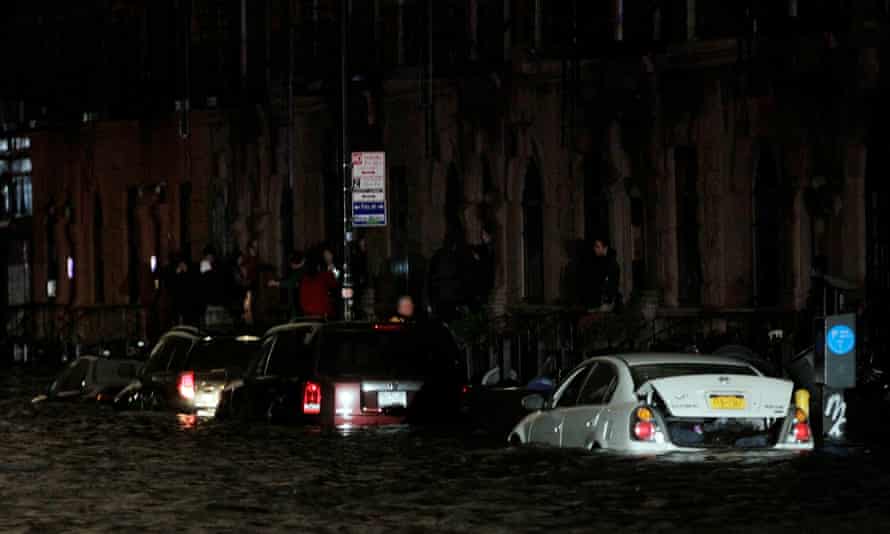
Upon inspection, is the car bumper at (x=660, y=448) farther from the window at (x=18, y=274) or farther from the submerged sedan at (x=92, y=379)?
the window at (x=18, y=274)

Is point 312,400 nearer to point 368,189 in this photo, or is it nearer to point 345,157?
point 345,157

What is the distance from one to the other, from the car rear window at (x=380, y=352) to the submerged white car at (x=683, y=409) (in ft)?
14.7

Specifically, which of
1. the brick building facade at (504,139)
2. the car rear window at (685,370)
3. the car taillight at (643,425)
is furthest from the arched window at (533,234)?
the car taillight at (643,425)

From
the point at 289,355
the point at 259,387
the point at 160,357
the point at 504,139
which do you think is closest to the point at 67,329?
the point at 504,139

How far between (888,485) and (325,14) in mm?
31863

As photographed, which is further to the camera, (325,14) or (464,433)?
(325,14)

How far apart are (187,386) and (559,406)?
933 cm

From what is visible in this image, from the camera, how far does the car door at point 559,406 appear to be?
2142cm

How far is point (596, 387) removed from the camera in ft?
69.2

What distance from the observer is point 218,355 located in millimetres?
30359


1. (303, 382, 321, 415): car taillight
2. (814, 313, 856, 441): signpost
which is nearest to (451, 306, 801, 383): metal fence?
(814, 313, 856, 441): signpost

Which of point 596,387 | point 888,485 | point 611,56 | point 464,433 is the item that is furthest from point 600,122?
point 888,485

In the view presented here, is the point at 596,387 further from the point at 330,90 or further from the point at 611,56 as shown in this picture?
the point at 330,90

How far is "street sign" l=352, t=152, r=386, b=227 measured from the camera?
112 feet
